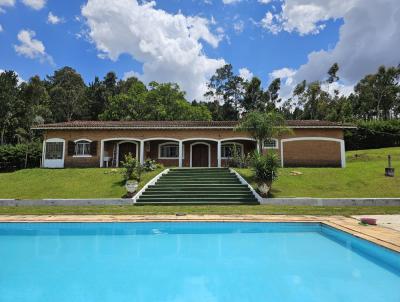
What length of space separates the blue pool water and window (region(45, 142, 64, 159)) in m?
14.5

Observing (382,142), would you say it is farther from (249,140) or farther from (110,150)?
(110,150)

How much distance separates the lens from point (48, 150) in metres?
24.4

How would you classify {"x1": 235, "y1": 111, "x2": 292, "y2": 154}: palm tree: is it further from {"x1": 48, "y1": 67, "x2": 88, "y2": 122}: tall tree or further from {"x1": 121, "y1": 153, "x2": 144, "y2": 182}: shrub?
{"x1": 48, "y1": 67, "x2": 88, "y2": 122}: tall tree

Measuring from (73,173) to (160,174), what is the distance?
20.5 ft

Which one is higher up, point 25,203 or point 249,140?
point 249,140

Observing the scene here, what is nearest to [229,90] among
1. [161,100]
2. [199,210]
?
[161,100]

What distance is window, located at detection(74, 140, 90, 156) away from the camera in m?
24.5

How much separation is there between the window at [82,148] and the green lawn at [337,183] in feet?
41.0

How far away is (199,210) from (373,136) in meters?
32.3

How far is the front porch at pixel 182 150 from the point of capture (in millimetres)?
25406

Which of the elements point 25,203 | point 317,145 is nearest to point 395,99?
point 317,145

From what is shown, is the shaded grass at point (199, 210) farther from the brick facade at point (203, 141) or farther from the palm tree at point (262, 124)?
the brick facade at point (203, 141)

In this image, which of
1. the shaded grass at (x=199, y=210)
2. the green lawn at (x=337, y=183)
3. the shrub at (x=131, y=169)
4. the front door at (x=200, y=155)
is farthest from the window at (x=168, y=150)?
the shaded grass at (x=199, y=210)

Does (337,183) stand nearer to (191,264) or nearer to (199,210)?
(199,210)
